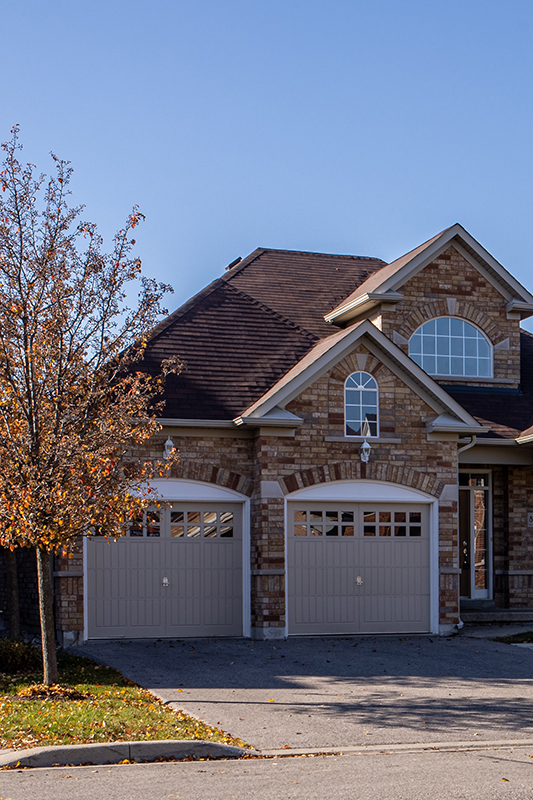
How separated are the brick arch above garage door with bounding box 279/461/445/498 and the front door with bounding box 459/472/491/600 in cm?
265

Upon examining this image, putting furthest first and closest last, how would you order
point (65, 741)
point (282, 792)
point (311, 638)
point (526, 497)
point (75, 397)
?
point (526, 497) → point (311, 638) → point (75, 397) → point (65, 741) → point (282, 792)

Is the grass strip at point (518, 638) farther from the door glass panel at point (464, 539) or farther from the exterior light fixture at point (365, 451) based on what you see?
the exterior light fixture at point (365, 451)

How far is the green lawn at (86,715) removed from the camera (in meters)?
8.66

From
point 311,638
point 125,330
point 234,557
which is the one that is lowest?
point 311,638

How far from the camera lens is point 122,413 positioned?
11.4 metres

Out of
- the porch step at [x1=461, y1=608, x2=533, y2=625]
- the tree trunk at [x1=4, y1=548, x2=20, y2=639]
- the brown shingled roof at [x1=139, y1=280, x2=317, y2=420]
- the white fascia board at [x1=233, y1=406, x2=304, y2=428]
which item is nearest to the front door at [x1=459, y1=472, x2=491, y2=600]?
the porch step at [x1=461, y1=608, x2=533, y2=625]

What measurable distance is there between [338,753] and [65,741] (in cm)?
251

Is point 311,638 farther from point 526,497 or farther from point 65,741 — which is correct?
point 65,741

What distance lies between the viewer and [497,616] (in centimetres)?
1861

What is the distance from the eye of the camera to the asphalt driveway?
31.3 ft

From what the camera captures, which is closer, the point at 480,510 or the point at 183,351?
the point at 183,351

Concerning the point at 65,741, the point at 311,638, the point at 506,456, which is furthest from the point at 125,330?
the point at 506,456

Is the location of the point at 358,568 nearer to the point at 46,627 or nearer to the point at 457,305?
the point at 457,305

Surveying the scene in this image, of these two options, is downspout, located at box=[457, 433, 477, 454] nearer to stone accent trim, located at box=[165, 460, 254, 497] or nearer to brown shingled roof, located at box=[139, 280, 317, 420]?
brown shingled roof, located at box=[139, 280, 317, 420]
